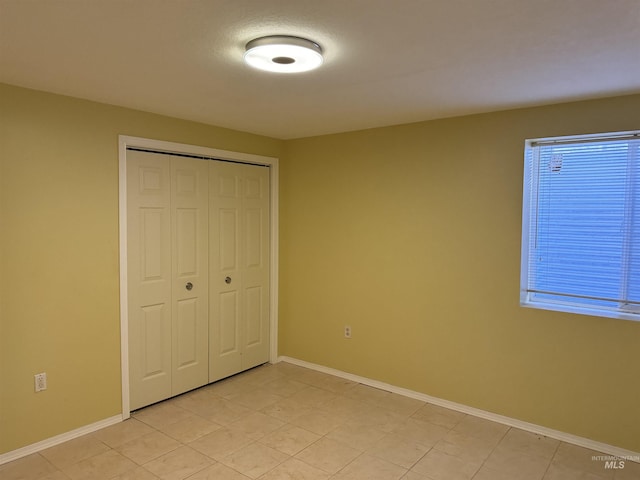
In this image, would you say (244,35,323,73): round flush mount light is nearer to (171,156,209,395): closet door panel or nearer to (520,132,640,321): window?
(171,156,209,395): closet door panel

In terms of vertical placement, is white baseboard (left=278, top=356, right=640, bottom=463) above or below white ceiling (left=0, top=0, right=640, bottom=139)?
below

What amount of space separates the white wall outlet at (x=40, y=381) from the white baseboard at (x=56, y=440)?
0.34m

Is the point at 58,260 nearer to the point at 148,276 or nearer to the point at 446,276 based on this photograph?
the point at 148,276

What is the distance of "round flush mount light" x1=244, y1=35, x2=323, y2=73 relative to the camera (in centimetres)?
186

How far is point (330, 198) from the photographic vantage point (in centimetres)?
414

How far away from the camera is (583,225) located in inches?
116

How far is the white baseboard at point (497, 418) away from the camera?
2.77 metres

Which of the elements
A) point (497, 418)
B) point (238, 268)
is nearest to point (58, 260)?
point (238, 268)

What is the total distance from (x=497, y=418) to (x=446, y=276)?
110cm

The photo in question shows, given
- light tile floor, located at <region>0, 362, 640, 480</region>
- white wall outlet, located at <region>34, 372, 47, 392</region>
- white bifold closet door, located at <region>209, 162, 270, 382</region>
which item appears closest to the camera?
light tile floor, located at <region>0, 362, 640, 480</region>

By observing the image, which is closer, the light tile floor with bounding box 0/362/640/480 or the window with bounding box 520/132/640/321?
Answer: the light tile floor with bounding box 0/362/640/480

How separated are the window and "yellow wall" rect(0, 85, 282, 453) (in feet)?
9.61

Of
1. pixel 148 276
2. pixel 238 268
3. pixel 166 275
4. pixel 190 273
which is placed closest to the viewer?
pixel 148 276

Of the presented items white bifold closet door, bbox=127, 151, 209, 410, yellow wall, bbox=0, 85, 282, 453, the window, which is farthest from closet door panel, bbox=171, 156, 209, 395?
the window
